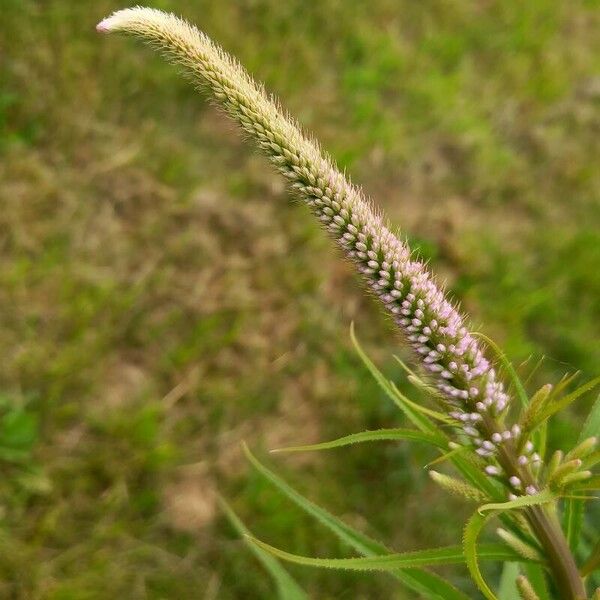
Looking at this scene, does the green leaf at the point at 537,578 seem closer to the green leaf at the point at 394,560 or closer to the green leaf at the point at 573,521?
the green leaf at the point at 573,521

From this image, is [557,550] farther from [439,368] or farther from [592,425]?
[439,368]

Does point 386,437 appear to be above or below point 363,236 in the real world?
below

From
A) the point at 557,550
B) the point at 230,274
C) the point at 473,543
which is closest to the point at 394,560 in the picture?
the point at 473,543

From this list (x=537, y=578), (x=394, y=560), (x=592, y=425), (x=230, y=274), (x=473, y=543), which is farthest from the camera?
(x=230, y=274)

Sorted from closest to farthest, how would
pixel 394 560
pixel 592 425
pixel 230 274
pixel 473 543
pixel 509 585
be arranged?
pixel 473 543 → pixel 394 560 → pixel 592 425 → pixel 509 585 → pixel 230 274

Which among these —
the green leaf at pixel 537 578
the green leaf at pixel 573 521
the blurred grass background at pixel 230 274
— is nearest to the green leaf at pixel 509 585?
the green leaf at pixel 537 578

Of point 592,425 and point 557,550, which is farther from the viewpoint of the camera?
point 592,425

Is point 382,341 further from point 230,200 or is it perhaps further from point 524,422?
point 524,422
